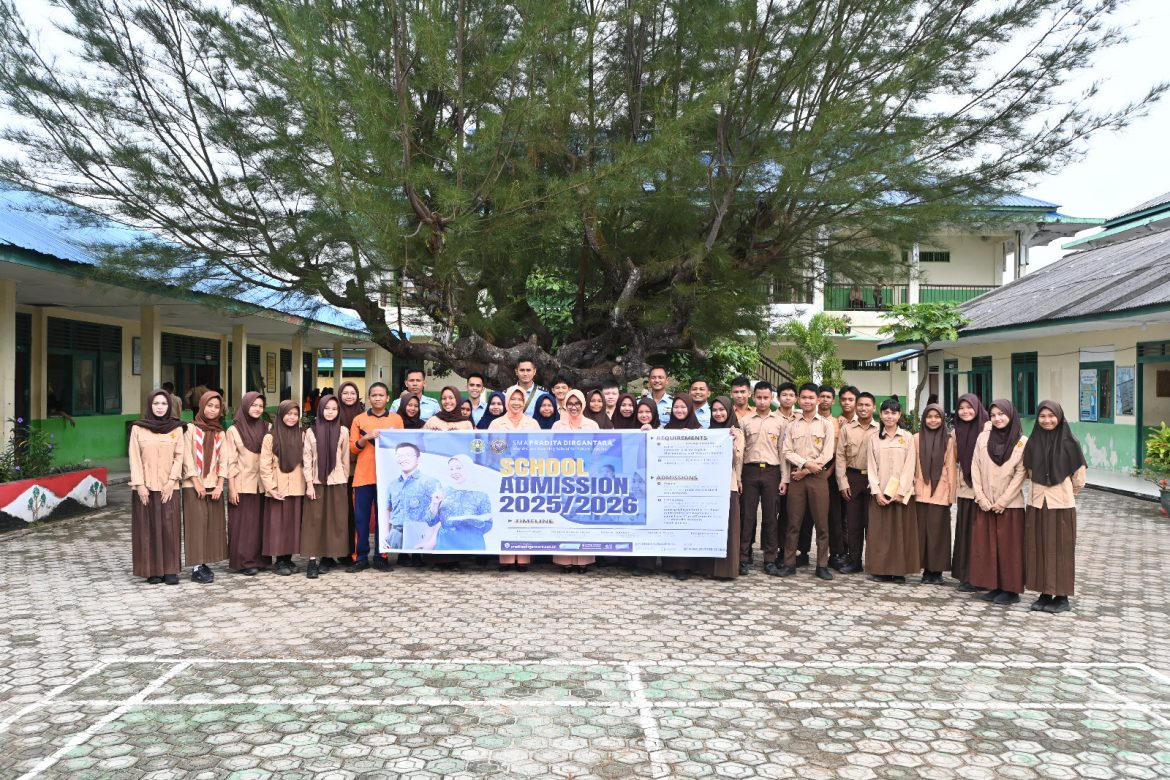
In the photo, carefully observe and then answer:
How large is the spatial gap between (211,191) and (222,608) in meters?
3.95

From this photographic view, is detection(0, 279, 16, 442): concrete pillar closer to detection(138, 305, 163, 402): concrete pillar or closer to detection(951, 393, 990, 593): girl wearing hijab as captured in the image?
detection(138, 305, 163, 402): concrete pillar

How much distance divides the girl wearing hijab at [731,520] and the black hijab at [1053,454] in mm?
1896

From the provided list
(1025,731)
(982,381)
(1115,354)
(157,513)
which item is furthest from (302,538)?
(982,381)

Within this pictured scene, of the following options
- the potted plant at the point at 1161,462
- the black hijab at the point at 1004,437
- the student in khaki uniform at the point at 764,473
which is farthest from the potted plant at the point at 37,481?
the potted plant at the point at 1161,462

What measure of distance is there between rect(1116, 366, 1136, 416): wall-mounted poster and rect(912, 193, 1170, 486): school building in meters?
0.01

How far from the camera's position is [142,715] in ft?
12.1

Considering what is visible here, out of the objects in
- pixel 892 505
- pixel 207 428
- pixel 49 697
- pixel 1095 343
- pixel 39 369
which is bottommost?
pixel 49 697

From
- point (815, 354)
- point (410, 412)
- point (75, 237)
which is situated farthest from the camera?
point (815, 354)

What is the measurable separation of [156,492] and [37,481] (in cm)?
359

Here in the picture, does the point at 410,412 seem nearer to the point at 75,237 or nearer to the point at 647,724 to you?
the point at 647,724

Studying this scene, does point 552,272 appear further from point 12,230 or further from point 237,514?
point 12,230

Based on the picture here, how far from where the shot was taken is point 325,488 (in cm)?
658

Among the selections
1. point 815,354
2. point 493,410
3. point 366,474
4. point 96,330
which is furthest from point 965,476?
point 96,330

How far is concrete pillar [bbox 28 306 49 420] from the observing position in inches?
509
